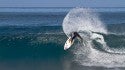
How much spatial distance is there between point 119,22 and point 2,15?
233 inches

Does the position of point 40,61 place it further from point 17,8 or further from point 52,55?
point 17,8

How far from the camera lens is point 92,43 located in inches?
759

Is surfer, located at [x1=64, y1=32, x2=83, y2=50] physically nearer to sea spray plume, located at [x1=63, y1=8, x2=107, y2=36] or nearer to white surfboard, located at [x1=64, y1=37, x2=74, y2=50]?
white surfboard, located at [x1=64, y1=37, x2=74, y2=50]

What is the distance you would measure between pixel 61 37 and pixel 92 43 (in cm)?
205

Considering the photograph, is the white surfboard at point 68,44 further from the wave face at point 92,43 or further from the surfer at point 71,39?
the wave face at point 92,43

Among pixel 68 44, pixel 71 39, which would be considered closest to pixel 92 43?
pixel 68 44

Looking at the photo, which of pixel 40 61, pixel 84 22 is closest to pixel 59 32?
pixel 84 22

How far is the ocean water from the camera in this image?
1747 centimetres

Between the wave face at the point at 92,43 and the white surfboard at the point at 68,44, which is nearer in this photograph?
the wave face at the point at 92,43

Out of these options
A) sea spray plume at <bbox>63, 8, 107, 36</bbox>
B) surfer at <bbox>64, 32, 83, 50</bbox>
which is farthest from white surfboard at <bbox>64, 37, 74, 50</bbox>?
sea spray plume at <bbox>63, 8, 107, 36</bbox>

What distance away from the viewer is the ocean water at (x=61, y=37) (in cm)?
1747

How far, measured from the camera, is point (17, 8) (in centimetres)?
2638

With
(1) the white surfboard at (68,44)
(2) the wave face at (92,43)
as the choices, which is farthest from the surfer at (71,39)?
(2) the wave face at (92,43)

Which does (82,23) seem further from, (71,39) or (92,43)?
(71,39)
